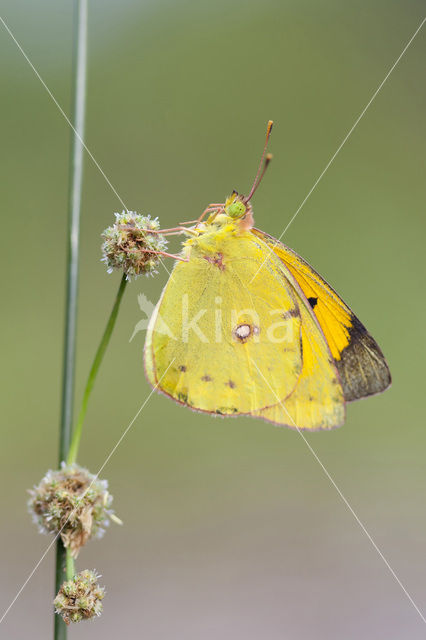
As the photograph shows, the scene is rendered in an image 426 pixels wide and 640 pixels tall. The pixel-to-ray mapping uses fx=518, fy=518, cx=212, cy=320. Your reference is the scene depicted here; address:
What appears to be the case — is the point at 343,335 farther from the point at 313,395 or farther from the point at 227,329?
the point at 227,329

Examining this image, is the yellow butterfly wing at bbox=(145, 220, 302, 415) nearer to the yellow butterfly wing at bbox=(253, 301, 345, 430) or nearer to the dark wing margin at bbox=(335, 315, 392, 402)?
the yellow butterfly wing at bbox=(253, 301, 345, 430)

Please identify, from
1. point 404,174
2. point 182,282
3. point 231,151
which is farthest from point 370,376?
point 404,174

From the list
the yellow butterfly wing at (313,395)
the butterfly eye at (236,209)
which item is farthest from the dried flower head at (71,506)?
the butterfly eye at (236,209)

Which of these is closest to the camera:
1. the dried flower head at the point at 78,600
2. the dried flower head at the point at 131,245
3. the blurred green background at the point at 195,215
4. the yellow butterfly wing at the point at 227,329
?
the dried flower head at the point at 78,600

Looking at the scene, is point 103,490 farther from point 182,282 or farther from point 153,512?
point 153,512

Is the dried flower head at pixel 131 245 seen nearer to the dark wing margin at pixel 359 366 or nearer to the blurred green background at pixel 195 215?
the dark wing margin at pixel 359 366

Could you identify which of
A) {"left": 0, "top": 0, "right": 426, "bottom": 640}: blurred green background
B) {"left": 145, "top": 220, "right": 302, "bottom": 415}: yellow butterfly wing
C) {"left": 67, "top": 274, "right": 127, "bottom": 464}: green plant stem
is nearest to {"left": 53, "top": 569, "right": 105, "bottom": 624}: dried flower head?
{"left": 67, "top": 274, "right": 127, "bottom": 464}: green plant stem
